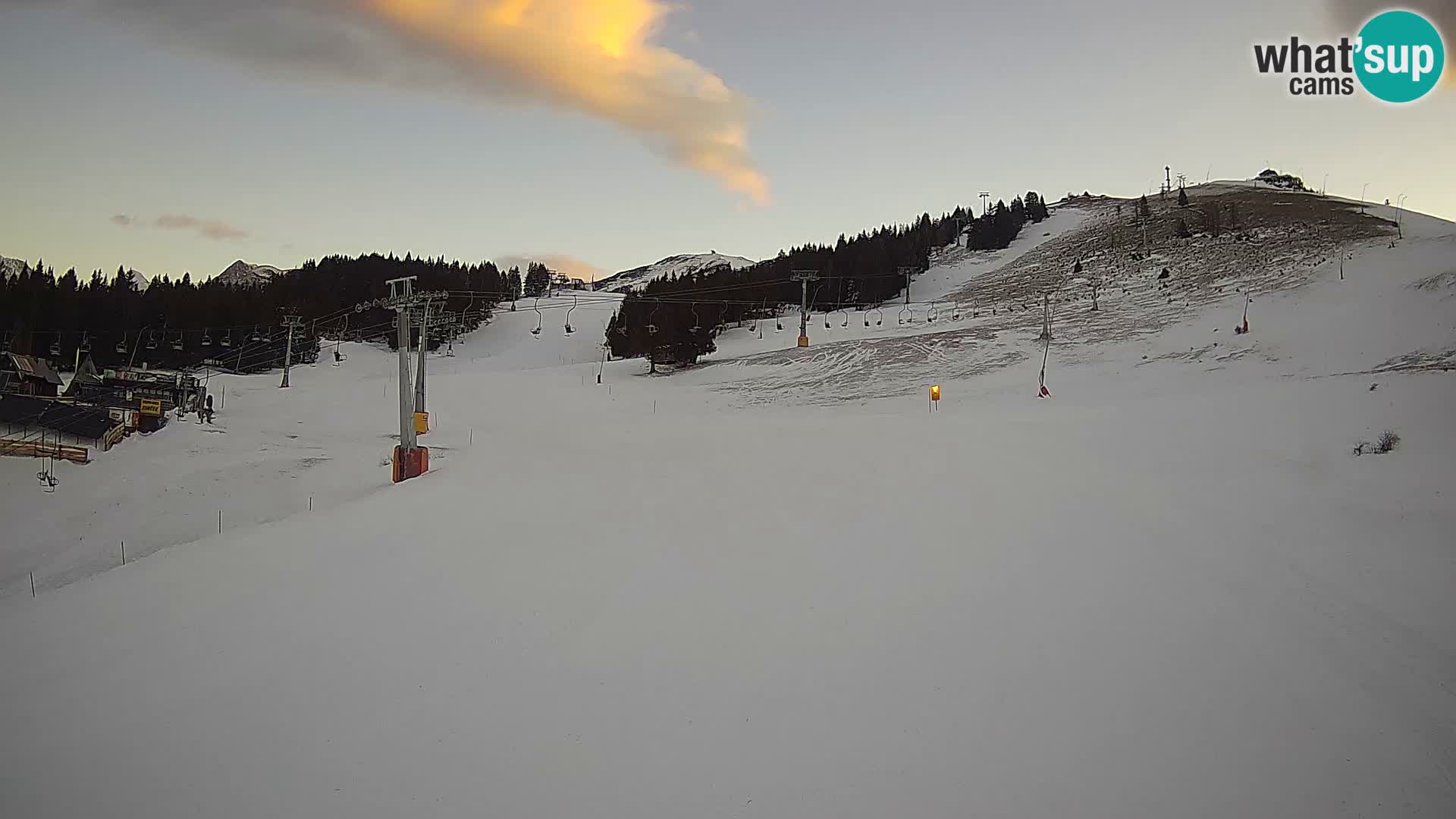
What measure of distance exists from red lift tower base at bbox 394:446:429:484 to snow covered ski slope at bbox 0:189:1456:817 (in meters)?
0.82

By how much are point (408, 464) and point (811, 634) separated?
14.1m

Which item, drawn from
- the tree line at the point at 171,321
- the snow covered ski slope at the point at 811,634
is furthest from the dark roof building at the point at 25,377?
the snow covered ski slope at the point at 811,634

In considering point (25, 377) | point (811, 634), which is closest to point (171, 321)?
point (25, 377)

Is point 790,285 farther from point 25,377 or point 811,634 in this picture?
point 811,634

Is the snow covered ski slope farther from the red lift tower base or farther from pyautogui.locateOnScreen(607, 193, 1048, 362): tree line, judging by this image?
pyautogui.locateOnScreen(607, 193, 1048, 362): tree line

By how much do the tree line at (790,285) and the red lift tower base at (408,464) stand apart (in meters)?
30.7

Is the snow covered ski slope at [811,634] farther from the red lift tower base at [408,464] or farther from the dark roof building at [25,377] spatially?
the dark roof building at [25,377]

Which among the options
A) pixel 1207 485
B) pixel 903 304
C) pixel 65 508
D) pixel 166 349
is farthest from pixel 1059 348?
pixel 166 349

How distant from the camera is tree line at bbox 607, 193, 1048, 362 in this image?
52188 millimetres

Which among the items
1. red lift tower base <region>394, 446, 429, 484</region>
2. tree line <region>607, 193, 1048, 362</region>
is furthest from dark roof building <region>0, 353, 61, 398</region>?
tree line <region>607, 193, 1048, 362</region>

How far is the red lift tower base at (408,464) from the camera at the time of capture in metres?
19.8

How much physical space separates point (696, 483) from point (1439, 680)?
38.3ft

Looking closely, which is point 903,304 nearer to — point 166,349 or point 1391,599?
point 166,349

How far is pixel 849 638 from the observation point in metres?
8.98
